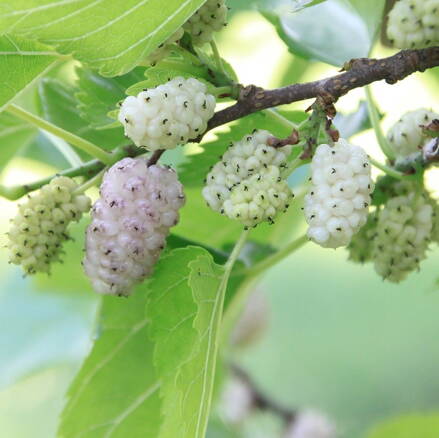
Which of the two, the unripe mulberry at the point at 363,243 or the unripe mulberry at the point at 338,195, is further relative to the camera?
the unripe mulberry at the point at 363,243

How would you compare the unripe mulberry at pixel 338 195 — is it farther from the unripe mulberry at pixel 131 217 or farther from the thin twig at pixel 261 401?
the thin twig at pixel 261 401

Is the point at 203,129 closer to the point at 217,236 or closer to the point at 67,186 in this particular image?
the point at 67,186

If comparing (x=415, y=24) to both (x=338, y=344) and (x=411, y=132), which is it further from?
(x=338, y=344)

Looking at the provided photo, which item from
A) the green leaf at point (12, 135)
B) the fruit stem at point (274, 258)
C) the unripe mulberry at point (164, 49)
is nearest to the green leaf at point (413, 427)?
the fruit stem at point (274, 258)

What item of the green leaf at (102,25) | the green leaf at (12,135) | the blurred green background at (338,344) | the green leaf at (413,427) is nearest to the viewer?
the green leaf at (102,25)

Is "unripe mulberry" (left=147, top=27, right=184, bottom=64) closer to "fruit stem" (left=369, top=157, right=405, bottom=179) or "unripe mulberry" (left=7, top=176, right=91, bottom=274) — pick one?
"unripe mulberry" (left=7, top=176, right=91, bottom=274)

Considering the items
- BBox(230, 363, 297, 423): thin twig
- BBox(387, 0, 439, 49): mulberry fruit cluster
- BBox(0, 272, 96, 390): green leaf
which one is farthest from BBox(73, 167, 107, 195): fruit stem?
BBox(230, 363, 297, 423): thin twig
